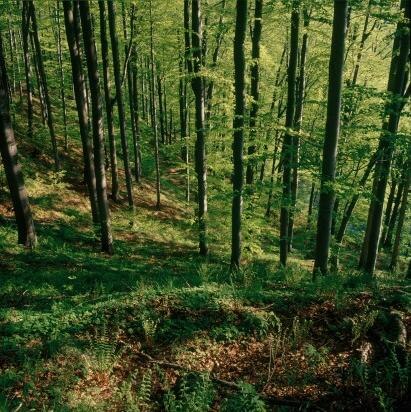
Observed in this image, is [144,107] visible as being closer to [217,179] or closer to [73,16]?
[217,179]

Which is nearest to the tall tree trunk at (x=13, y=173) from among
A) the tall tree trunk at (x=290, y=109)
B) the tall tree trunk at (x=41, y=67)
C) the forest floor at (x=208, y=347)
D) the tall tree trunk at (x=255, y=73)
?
the forest floor at (x=208, y=347)

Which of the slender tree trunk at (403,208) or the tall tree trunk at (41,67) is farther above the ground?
the tall tree trunk at (41,67)

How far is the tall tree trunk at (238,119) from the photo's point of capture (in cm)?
941

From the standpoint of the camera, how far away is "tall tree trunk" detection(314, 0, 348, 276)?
307 inches

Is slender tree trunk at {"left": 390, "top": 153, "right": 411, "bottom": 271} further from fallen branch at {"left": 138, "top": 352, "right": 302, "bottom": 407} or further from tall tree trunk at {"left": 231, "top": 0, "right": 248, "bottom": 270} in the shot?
fallen branch at {"left": 138, "top": 352, "right": 302, "bottom": 407}

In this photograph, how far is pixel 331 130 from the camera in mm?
8375

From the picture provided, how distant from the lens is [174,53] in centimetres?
1953

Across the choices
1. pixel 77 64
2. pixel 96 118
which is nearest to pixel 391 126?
pixel 96 118

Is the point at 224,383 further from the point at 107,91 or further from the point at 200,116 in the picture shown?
the point at 107,91

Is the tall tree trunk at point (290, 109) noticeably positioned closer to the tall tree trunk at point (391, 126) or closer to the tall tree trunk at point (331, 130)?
the tall tree trunk at point (331, 130)

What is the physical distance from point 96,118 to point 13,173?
2.89m

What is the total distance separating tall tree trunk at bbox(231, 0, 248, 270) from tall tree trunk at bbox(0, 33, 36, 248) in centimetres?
608

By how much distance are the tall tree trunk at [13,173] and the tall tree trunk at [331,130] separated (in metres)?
8.21

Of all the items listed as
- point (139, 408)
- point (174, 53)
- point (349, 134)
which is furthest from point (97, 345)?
point (174, 53)
